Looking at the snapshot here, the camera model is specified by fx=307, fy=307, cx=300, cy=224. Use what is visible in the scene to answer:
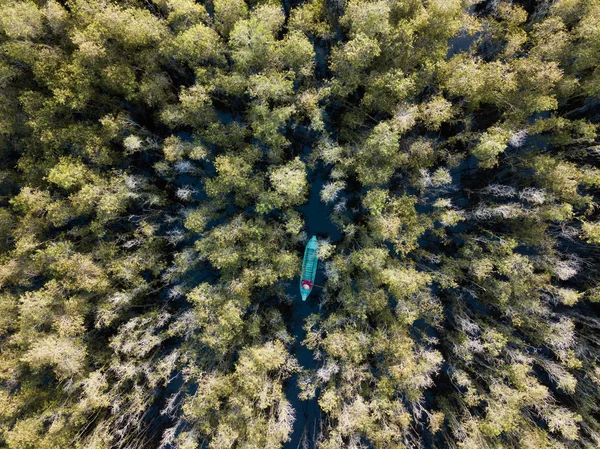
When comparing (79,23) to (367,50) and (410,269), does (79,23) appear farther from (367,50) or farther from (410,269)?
(410,269)

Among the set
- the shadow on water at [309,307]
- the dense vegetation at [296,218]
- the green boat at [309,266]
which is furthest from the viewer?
the shadow on water at [309,307]

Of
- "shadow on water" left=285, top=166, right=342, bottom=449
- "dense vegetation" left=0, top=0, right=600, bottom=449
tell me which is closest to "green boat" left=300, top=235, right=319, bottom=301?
"shadow on water" left=285, top=166, right=342, bottom=449

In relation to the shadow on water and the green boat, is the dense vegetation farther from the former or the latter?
the shadow on water

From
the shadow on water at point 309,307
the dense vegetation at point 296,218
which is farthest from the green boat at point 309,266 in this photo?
the dense vegetation at point 296,218

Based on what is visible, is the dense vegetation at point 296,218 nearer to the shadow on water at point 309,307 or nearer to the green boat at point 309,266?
the green boat at point 309,266

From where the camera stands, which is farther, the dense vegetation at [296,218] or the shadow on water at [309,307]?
the shadow on water at [309,307]

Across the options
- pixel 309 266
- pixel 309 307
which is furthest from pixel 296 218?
pixel 309 307
